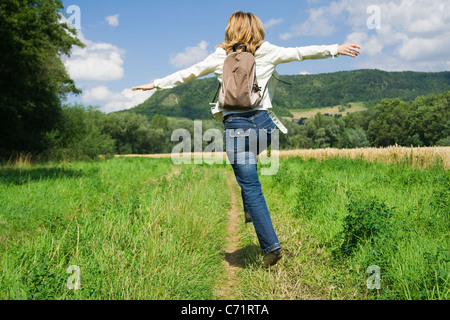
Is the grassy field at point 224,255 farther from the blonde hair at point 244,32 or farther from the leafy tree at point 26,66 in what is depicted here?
the leafy tree at point 26,66

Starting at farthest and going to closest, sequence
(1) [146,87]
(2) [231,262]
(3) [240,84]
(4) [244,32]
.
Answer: (2) [231,262] < (1) [146,87] < (4) [244,32] < (3) [240,84]

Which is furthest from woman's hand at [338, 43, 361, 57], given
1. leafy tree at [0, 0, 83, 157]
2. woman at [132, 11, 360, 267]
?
leafy tree at [0, 0, 83, 157]

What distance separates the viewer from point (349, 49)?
332 centimetres

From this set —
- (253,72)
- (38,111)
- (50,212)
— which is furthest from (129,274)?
(38,111)

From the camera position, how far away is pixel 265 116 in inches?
134

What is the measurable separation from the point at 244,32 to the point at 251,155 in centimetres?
128

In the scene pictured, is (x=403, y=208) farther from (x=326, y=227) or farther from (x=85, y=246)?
(x=85, y=246)

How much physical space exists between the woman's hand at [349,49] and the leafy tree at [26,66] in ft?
42.2

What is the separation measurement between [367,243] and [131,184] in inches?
345

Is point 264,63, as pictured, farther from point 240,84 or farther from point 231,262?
point 231,262

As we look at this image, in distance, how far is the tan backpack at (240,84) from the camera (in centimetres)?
321

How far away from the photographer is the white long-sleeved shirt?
332cm

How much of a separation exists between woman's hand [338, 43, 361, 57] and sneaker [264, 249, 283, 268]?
215 centimetres

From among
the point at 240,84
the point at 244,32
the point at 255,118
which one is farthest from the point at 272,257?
the point at 244,32
